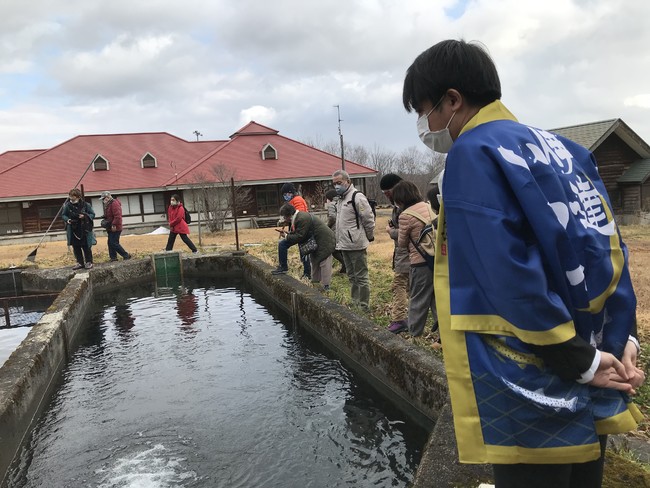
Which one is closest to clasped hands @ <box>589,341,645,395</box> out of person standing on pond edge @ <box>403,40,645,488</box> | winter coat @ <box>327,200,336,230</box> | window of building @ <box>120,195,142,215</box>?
person standing on pond edge @ <box>403,40,645,488</box>

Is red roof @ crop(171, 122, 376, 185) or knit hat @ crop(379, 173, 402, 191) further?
red roof @ crop(171, 122, 376, 185)

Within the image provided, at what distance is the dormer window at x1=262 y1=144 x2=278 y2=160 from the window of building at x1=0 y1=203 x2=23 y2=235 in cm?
1347

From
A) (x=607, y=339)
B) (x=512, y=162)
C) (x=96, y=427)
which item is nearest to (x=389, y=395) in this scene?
(x=96, y=427)

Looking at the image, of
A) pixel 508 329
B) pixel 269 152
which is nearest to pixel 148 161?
pixel 269 152

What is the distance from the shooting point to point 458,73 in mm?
1444

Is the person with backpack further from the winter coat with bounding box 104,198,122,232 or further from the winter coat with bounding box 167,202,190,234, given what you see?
the winter coat with bounding box 167,202,190,234

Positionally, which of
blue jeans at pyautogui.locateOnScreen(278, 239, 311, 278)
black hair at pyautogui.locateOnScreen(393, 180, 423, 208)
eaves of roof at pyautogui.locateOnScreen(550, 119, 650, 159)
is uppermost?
eaves of roof at pyautogui.locateOnScreen(550, 119, 650, 159)

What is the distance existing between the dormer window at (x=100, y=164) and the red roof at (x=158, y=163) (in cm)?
31

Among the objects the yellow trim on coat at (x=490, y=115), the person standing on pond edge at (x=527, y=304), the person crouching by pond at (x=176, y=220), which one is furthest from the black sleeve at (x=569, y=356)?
the person crouching by pond at (x=176, y=220)

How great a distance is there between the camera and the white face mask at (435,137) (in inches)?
61.8

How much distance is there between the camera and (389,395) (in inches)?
189

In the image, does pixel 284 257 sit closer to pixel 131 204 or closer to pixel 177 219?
pixel 177 219

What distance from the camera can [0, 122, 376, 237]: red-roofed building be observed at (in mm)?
27406

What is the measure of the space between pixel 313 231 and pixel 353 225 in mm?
1247
